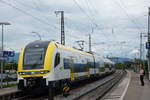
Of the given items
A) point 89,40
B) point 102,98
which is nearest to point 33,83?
point 102,98

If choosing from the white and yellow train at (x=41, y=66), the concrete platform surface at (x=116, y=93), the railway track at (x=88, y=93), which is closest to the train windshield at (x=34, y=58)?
the white and yellow train at (x=41, y=66)

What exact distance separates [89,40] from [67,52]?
1595 inches

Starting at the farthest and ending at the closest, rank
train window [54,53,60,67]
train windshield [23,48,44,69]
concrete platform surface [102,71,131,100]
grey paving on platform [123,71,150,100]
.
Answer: train window [54,53,60,67] → concrete platform surface [102,71,131,100] → train windshield [23,48,44,69] → grey paving on platform [123,71,150,100]

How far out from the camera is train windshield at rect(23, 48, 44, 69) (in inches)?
747

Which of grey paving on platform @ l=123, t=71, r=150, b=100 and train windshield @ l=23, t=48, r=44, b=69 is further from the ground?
train windshield @ l=23, t=48, r=44, b=69

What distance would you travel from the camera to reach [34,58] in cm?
1931

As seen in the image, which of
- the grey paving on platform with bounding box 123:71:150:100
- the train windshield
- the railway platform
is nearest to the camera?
the grey paving on platform with bounding box 123:71:150:100

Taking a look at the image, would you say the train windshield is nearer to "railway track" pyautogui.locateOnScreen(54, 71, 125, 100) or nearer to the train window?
the train window

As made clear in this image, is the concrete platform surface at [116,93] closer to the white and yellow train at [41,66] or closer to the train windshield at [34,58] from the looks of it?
the white and yellow train at [41,66]

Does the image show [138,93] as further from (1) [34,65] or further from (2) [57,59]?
(1) [34,65]

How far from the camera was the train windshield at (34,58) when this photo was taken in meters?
19.0

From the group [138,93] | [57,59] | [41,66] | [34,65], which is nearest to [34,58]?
[34,65]

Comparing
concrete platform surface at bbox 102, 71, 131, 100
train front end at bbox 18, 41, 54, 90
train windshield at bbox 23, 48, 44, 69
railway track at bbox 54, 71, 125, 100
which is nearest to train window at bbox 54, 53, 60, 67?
train front end at bbox 18, 41, 54, 90

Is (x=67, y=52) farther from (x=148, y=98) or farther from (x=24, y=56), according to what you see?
(x=148, y=98)
